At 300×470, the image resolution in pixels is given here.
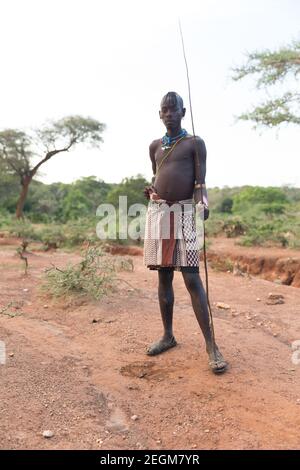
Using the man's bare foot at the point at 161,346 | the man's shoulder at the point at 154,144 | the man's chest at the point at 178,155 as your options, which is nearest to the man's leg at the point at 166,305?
the man's bare foot at the point at 161,346

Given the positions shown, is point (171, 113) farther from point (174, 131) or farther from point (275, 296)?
point (275, 296)

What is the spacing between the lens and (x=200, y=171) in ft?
8.87

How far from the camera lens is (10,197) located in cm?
2361

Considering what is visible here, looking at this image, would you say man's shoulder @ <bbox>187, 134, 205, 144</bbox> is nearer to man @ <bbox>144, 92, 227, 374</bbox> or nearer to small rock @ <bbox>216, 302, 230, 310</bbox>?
man @ <bbox>144, 92, 227, 374</bbox>

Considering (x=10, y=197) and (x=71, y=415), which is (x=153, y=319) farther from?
(x=10, y=197)

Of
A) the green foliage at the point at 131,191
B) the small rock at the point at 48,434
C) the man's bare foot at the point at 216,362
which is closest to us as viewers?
the small rock at the point at 48,434

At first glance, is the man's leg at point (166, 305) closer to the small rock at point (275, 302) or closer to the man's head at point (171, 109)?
A: the man's head at point (171, 109)

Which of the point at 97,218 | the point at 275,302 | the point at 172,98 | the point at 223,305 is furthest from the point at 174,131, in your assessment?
the point at 97,218

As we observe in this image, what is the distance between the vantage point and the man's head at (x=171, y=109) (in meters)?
2.70

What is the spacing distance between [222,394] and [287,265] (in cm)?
552

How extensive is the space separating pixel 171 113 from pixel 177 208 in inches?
21.9

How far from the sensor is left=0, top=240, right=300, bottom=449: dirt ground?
6.36 ft
